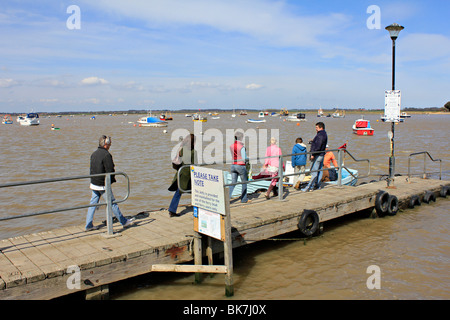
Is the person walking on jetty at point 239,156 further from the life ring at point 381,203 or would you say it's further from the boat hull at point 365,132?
the boat hull at point 365,132

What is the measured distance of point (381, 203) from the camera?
34.6ft

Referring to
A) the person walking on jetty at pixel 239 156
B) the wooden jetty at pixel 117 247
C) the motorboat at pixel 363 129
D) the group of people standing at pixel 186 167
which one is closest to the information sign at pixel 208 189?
the wooden jetty at pixel 117 247

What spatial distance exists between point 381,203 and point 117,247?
7466 mm

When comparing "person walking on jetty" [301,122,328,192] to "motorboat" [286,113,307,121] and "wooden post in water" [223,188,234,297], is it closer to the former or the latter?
"wooden post in water" [223,188,234,297]

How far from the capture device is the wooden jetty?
518 centimetres

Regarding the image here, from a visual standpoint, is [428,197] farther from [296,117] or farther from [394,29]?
[296,117]

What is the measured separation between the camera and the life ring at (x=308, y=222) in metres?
8.22

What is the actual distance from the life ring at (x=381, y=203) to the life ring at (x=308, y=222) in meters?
2.78

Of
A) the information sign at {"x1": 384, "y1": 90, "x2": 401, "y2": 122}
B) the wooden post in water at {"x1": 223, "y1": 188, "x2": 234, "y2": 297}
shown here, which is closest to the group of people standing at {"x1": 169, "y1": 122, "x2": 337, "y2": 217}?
the wooden post in water at {"x1": 223, "y1": 188, "x2": 234, "y2": 297}

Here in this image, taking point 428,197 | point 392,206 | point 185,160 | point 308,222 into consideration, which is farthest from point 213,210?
point 428,197
